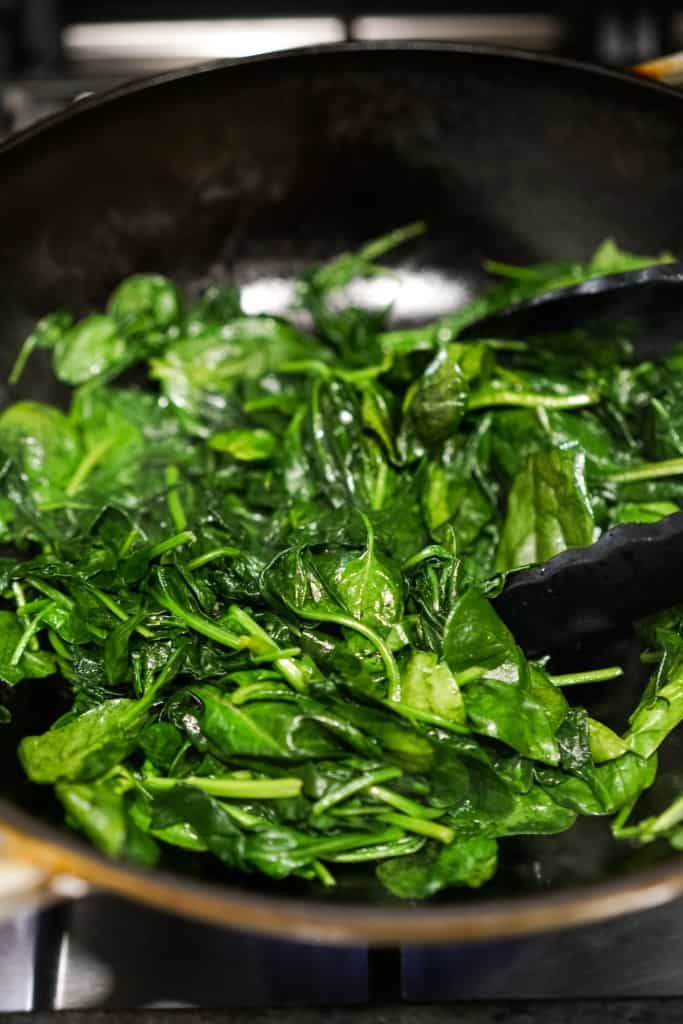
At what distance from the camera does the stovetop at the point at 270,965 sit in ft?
3.28

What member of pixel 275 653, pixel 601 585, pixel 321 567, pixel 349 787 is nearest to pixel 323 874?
pixel 349 787

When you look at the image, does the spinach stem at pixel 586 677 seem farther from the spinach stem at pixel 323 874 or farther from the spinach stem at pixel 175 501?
the spinach stem at pixel 175 501

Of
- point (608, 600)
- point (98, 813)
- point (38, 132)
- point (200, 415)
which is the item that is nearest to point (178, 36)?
point (38, 132)

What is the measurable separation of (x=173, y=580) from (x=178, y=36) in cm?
159

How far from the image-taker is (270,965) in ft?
3.34

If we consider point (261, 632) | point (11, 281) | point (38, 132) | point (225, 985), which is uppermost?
point (38, 132)

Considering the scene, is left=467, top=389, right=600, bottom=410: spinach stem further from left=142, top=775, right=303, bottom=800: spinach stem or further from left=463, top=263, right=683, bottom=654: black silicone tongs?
left=142, top=775, right=303, bottom=800: spinach stem

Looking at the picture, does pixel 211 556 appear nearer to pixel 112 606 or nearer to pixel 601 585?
pixel 112 606

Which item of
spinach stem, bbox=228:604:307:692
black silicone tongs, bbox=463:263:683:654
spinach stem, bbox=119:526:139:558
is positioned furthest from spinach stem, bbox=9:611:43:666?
black silicone tongs, bbox=463:263:683:654

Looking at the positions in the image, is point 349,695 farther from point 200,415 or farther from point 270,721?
point 200,415

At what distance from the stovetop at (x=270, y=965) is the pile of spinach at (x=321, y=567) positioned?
16 cm

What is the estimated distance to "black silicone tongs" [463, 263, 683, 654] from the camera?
103 centimetres

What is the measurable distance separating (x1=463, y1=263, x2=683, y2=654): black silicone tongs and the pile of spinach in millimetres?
50

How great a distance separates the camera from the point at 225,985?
1014mm
